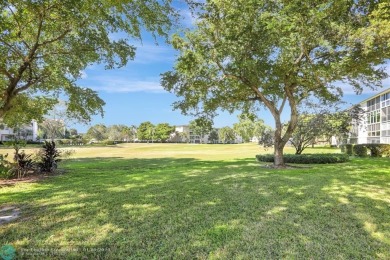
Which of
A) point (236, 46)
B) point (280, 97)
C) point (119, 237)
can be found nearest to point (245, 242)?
point (119, 237)

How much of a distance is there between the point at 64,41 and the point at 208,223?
10135 millimetres

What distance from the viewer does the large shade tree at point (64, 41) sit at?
27.6 ft

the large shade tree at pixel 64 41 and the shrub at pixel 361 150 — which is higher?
the large shade tree at pixel 64 41

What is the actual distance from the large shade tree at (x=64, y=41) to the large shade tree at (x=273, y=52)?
507cm

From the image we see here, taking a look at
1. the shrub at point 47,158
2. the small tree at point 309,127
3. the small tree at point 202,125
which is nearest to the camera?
the shrub at point 47,158

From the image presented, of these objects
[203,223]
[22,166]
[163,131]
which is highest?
[163,131]

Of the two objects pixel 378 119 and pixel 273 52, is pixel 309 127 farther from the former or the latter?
pixel 378 119

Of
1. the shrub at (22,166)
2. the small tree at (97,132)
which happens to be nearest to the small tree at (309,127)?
the shrub at (22,166)

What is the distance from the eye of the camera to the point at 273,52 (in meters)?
15.0

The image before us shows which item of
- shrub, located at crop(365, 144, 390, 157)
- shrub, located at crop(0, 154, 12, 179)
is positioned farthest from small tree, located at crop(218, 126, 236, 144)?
shrub, located at crop(0, 154, 12, 179)

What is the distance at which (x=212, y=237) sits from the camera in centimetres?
451

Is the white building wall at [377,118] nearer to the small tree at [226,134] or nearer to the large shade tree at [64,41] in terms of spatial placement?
the large shade tree at [64,41]

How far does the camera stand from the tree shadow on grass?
4.12m

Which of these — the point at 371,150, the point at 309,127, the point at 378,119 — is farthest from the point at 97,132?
the point at 371,150
